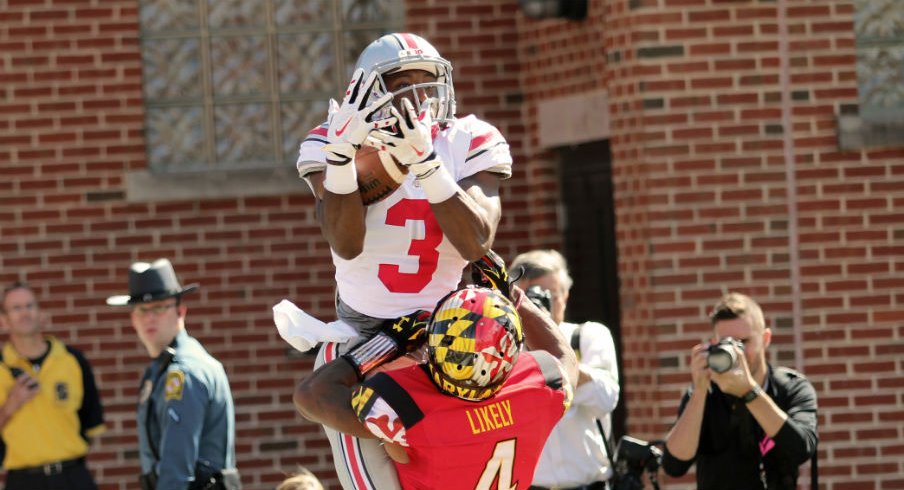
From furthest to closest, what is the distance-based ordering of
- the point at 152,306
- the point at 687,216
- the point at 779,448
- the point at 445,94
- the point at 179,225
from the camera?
the point at 179,225 < the point at 687,216 < the point at 152,306 < the point at 779,448 < the point at 445,94

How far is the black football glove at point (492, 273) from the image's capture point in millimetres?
4914

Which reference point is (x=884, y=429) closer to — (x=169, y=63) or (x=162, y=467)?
(x=162, y=467)

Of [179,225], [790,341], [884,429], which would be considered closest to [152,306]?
[179,225]

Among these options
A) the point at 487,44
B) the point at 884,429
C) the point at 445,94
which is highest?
the point at 487,44

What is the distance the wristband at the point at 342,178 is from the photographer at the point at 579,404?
98.1 inches

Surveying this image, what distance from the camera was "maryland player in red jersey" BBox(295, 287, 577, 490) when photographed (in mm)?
4402

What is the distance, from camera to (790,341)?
8.65 m

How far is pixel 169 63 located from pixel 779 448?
5.02 meters

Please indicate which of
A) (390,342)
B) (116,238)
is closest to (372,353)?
(390,342)

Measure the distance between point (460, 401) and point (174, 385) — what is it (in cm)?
312

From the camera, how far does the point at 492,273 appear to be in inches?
194

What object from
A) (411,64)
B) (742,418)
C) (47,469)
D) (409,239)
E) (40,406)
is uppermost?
(411,64)

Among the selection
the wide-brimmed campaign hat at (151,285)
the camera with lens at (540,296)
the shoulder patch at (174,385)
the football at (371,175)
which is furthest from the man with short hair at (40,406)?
the football at (371,175)

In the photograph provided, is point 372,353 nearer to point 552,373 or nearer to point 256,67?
point 552,373
